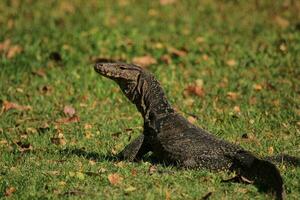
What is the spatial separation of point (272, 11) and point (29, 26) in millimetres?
5416

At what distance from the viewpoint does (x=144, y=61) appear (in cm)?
1339

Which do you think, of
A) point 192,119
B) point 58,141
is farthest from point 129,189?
point 192,119

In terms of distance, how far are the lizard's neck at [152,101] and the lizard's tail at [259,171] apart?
105cm

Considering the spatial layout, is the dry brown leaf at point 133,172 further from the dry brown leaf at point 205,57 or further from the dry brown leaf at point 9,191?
the dry brown leaf at point 205,57

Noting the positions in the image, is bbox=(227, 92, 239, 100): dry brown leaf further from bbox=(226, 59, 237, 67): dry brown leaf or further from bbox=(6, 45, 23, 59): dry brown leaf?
bbox=(6, 45, 23, 59): dry brown leaf

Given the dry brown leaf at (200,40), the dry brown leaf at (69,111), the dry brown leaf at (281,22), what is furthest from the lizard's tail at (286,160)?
the dry brown leaf at (281,22)

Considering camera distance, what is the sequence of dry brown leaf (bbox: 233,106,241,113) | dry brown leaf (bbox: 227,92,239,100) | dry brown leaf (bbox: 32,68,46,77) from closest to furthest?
1. dry brown leaf (bbox: 233,106,241,113)
2. dry brown leaf (bbox: 227,92,239,100)
3. dry brown leaf (bbox: 32,68,46,77)

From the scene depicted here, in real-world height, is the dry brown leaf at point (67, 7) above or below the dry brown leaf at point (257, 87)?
above

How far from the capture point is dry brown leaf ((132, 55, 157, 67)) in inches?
525

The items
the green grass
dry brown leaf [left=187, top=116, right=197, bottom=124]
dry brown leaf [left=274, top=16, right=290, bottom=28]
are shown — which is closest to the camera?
the green grass

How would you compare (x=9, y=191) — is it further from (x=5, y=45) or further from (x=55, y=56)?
(x=5, y=45)

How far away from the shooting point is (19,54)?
45.1 ft

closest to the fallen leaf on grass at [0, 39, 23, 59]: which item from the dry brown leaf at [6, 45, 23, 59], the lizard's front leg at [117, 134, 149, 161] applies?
the dry brown leaf at [6, 45, 23, 59]

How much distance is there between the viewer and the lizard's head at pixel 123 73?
26.4 feet
